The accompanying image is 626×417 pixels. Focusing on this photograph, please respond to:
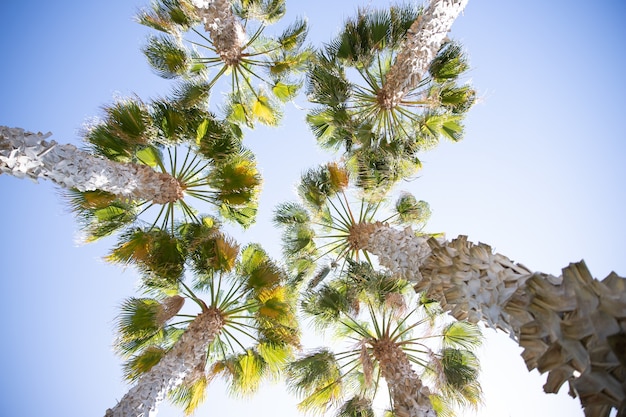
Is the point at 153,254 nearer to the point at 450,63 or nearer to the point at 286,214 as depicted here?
the point at 286,214

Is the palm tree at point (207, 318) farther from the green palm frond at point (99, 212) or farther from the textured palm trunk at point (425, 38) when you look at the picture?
the textured palm trunk at point (425, 38)

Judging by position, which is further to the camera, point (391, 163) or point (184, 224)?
point (184, 224)

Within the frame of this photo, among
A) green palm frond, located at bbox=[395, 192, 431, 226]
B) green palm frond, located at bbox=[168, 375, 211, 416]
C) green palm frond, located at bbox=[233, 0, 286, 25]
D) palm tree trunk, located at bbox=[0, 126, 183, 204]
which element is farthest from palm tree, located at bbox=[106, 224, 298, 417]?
green palm frond, located at bbox=[233, 0, 286, 25]

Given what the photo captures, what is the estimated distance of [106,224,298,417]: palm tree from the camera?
731 cm

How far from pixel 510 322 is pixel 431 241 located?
1545 millimetres

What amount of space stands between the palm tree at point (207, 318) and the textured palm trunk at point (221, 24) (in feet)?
13.2

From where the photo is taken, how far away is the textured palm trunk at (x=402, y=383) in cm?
555

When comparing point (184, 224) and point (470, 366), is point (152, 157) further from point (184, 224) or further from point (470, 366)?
point (470, 366)

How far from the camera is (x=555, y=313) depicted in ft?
7.77

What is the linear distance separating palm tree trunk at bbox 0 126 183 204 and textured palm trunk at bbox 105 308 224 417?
9.37 feet

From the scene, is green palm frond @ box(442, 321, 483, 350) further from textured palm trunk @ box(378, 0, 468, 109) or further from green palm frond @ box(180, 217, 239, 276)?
textured palm trunk @ box(378, 0, 468, 109)

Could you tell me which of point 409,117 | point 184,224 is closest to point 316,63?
point 409,117

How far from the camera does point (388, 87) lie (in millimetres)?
7527

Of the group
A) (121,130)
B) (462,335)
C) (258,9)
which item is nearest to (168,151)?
(121,130)
